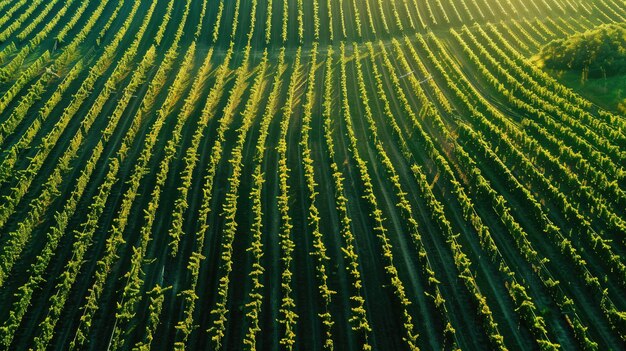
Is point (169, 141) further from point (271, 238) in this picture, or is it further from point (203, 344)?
point (203, 344)

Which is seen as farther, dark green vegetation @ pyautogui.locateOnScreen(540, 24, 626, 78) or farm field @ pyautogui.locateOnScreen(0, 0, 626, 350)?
dark green vegetation @ pyautogui.locateOnScreen(540, 24, 626, 78)

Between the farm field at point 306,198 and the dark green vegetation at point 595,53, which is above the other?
the dark green vegetation at point 595,53

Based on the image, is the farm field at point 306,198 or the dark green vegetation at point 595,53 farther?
the dark green vegetation at point 595,53

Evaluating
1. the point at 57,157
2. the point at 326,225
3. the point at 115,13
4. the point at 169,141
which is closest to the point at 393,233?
the point at 326,225

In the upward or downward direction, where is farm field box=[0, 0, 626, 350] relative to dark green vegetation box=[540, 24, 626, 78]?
downward

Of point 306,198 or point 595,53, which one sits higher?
point 595,53
